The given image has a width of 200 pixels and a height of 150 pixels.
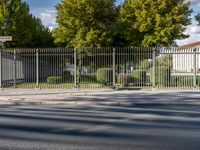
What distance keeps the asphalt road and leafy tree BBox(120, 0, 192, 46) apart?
1742 cm

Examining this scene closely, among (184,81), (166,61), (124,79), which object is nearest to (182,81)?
(184,81)

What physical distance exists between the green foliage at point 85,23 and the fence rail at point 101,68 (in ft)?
10.2

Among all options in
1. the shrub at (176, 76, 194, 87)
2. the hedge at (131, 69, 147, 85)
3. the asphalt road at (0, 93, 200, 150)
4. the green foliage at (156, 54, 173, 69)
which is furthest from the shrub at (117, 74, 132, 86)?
the asphalt road at (0, 93, 200, 150)

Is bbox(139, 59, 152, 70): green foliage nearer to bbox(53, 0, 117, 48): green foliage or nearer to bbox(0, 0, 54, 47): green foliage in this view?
bbox(53, 0, 117, 48): green foliage

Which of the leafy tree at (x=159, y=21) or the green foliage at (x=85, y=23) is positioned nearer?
the leafy tree at (x=159, y=21)

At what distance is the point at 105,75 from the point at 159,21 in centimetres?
682

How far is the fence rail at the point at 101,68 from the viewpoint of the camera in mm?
24828

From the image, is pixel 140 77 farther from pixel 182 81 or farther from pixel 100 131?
pixel 100 131

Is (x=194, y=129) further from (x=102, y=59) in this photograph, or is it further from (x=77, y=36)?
(x=77, y=36)

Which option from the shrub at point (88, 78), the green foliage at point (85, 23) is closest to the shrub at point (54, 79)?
the shrub at point (88, 78)

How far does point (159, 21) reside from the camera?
29547 mm

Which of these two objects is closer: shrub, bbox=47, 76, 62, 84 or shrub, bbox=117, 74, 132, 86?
shrub, bbox=117, 74, 132, 86

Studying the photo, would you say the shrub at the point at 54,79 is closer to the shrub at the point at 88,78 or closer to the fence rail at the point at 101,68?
the fence rail at the point at 101,68

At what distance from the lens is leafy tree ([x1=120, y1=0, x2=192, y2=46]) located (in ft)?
97.7
